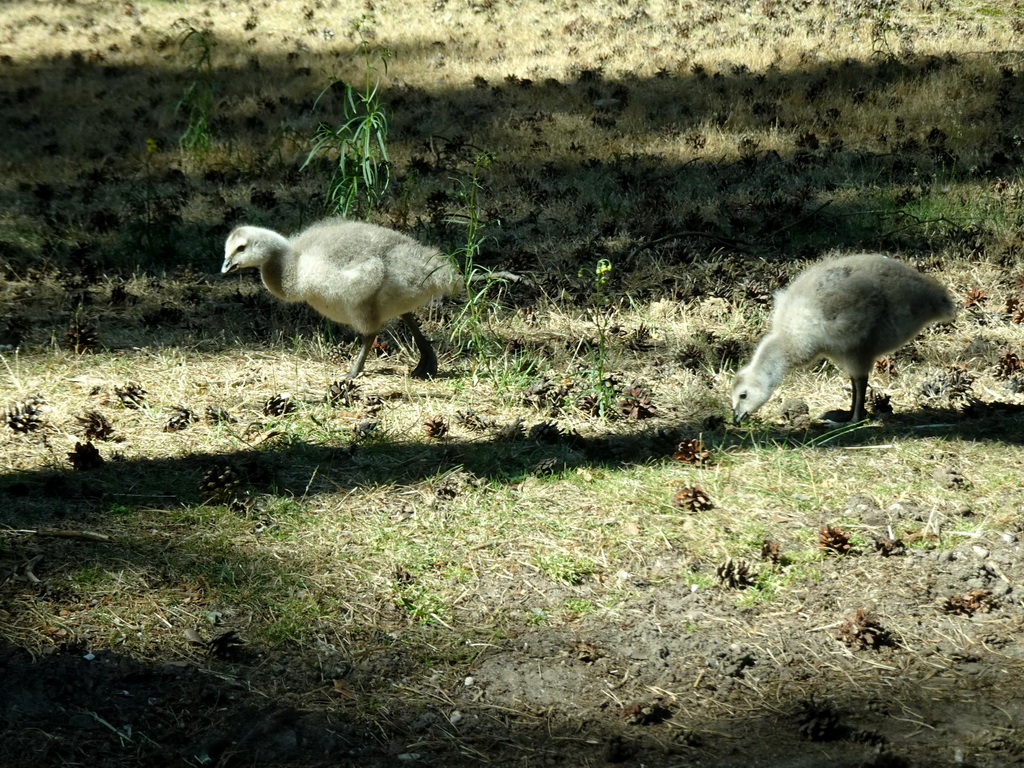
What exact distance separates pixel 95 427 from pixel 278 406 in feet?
3.66

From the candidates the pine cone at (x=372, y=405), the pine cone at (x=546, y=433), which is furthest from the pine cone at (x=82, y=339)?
the pine cone at (x=546, y=433)

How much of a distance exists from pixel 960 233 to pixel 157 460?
7.83 meters

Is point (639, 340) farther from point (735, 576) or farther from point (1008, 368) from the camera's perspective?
point (735, 576)

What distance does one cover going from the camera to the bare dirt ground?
4.13m

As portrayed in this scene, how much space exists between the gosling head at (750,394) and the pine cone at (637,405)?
0.55m

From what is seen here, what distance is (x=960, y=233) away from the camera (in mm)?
10070

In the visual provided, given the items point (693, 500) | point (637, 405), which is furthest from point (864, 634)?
point (637, 405)

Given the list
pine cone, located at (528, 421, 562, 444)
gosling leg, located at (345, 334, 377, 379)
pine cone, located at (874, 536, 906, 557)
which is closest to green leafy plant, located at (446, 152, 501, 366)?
gosling leg, located at (345, 334, 377, 379)

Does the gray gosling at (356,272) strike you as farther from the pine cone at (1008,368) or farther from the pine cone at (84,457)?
the pine cone at (1008,368)

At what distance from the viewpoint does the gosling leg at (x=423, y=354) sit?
7648 mm

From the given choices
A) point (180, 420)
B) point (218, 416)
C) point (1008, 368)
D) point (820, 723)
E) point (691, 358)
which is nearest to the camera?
point (820, 723)

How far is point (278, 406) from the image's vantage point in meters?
6.73

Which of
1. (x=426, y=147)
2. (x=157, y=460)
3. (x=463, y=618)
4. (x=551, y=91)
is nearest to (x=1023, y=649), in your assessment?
(x=463, y=618)

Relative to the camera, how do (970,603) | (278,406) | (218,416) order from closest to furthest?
1. (970,603)
2. (218,416)
3. (278,406)
